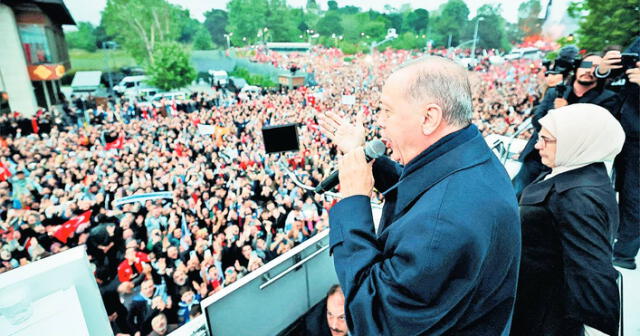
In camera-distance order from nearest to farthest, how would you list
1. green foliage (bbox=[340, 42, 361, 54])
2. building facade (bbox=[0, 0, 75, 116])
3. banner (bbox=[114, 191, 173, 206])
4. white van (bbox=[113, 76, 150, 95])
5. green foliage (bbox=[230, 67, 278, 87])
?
banner (bbox=[114, 191, 173, 206]) → building facade (bbox=[0, 0, 75, 116]) → green foliage (bbox=[230, 67, 278, 87]) → white van (bbox=[113, 76, 150, 95]) → green foliage (bbox=[340, 42, 361, 54])

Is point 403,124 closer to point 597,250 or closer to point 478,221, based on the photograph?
point 478,221

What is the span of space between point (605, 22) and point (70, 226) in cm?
1821

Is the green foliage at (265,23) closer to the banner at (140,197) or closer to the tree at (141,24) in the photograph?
the tree at (141,24)

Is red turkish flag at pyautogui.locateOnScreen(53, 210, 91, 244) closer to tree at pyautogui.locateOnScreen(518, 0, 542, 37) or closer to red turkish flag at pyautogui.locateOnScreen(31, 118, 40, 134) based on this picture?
red turkish flag at pyautogui.locateOnScreen(31, 118, 40, 134)

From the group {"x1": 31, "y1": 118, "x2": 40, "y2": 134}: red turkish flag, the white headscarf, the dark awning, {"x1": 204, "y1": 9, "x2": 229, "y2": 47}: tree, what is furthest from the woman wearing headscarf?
{"x1": 204, "y1": 9, "x2": 229, "y2": 47}: tree

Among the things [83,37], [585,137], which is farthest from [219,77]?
[585,137]

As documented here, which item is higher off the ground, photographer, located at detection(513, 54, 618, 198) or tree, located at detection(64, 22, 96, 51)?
tree, located at detection(64, 22, 96, 51)

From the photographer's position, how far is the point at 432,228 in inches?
21.8

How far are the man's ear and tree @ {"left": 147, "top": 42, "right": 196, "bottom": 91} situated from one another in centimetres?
1653

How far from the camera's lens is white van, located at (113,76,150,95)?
14058 millimetres

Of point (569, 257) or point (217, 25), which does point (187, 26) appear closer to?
point (217, 25)

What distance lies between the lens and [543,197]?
1.22 m

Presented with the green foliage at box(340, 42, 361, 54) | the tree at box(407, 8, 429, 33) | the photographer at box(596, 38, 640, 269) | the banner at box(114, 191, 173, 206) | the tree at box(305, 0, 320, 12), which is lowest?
the banner at box(114, 191, 173, 206)

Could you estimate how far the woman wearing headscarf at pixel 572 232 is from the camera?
107cm
